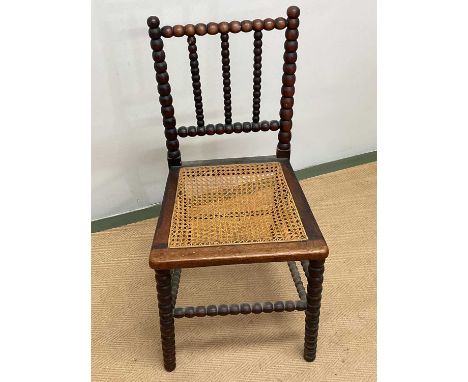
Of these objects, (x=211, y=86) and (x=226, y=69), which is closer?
(x=226, y=69)

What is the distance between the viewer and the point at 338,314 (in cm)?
142

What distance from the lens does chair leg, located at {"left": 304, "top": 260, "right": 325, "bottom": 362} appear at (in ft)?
3.64

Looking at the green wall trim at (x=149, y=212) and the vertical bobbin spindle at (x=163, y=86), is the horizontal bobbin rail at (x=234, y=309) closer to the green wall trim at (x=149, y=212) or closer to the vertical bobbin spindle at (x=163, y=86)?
the vertical bobbin spindle at (x=163, y=86)

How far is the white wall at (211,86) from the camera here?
1460 millimetres

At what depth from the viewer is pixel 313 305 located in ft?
3.87

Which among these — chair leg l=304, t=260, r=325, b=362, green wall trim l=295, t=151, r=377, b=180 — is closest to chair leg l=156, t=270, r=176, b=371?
chair leg l=304, t=260, r=325, b=362

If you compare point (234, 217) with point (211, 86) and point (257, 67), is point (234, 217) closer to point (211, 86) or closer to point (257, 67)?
point (257, 67)

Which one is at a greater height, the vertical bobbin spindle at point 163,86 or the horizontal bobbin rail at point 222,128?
the vertical bobbin spindle at point 163,86

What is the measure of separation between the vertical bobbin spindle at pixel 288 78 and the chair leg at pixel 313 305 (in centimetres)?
43

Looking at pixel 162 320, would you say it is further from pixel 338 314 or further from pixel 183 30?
pixel 183 30

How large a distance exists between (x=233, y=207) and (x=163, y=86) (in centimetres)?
39

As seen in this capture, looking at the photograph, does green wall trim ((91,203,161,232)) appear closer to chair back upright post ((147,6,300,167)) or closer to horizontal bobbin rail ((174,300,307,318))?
Result: chair back upright post ((147,6,300,167))

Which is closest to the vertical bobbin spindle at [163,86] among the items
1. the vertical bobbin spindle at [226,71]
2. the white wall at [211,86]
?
the vertical bobbin spindle at [226,71]

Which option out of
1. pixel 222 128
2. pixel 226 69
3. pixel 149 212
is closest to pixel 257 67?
pixel 226 69
